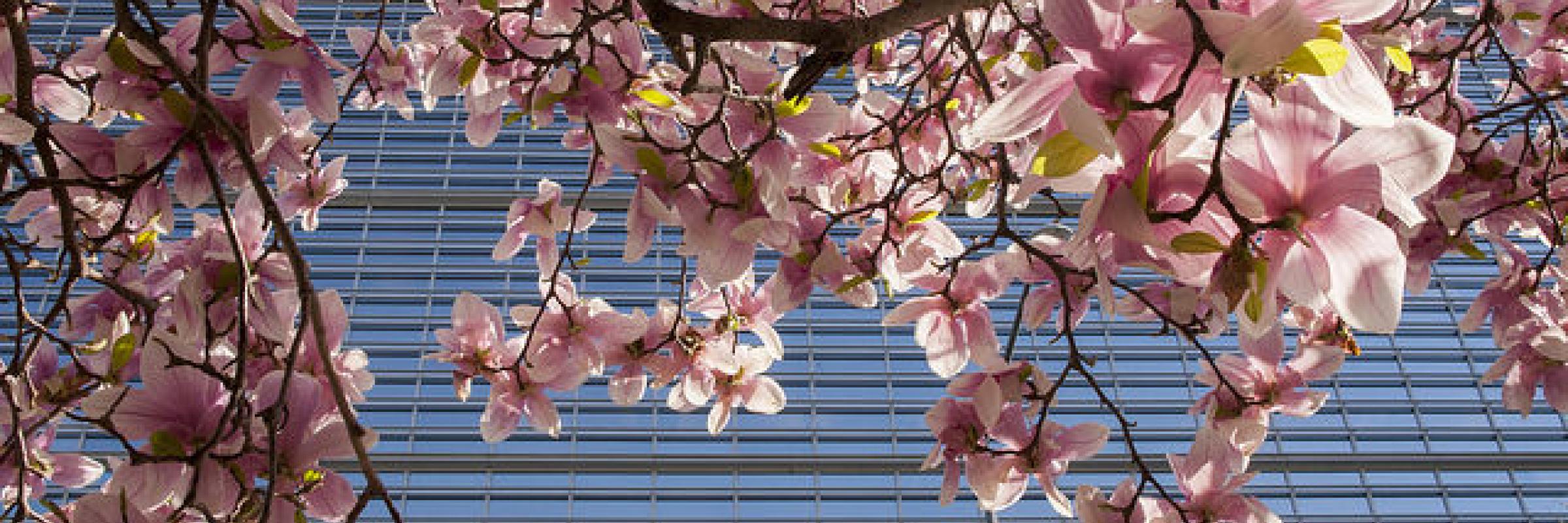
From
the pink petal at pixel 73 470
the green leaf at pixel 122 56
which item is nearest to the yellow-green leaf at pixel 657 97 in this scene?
the green leaf at pixel 122 56

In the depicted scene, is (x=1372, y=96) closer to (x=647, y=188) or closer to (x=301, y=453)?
(x=647, y=188)

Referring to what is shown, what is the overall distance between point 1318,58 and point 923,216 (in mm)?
655

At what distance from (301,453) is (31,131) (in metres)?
0.24

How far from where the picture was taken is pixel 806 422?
124 inches

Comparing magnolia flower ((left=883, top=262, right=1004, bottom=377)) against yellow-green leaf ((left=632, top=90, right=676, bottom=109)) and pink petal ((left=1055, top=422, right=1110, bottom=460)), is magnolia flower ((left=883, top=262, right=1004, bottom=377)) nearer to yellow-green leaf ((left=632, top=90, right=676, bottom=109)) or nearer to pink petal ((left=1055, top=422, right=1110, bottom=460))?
pink petal ((left=1055, top=422, right=1110, bottom=460))

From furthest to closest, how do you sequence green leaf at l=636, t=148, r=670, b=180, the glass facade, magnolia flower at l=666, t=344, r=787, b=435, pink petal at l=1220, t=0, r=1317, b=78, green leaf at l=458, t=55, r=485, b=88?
the glass facade
magnolia flower at l=666, t=344, r=787, b=435
green leaf at l=458, t=55, r=485, b=88
green leaf at l=636, t=148, r=670, b=180
pink petal at l=1220, t=0, r=1317, b=78

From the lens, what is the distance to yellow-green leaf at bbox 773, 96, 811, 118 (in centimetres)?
78

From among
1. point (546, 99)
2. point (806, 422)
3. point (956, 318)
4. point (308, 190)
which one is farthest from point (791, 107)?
point (806, 422)

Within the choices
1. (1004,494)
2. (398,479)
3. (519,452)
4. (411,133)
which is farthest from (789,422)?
(1004,494)

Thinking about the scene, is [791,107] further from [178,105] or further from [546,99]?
[178,105]

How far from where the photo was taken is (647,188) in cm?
76

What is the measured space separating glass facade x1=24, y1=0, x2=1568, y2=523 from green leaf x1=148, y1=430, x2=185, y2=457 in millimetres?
2328

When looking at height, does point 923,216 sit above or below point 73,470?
above

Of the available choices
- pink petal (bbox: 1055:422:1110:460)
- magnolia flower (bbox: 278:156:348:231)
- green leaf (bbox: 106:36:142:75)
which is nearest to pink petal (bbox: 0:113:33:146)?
green leaf (bbox: 106:36:142:75)
